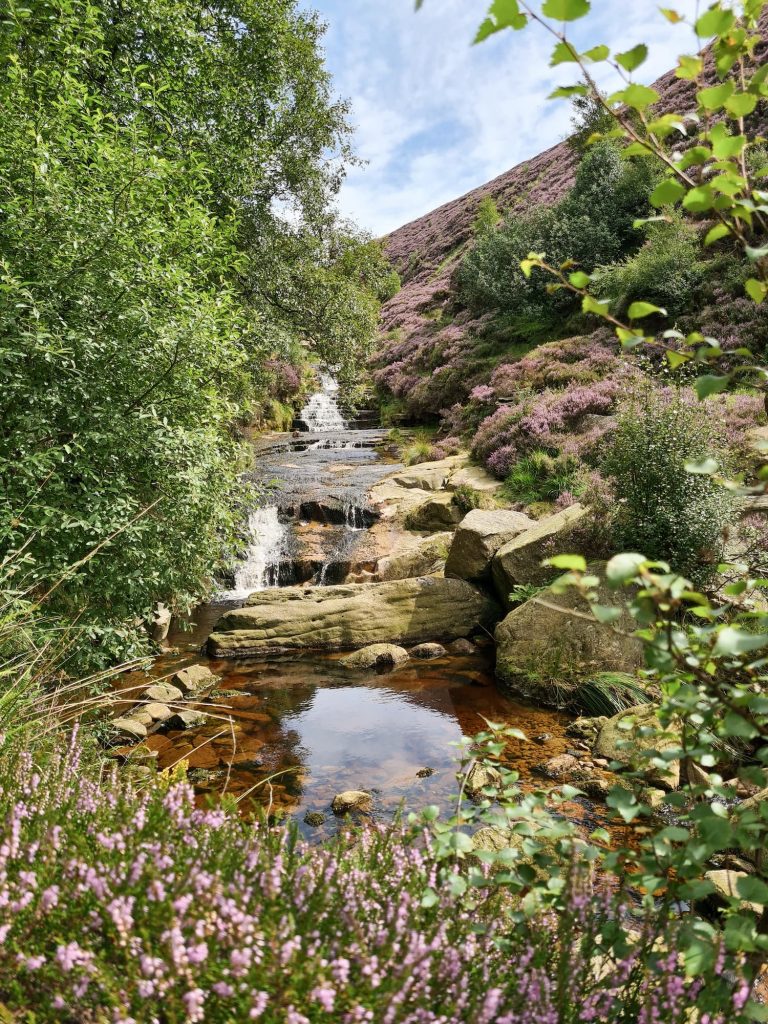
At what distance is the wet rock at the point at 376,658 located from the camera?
1004 centimetres

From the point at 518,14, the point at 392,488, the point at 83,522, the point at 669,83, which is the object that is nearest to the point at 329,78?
the point at 392,488

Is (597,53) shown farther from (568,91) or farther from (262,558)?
(262,558)

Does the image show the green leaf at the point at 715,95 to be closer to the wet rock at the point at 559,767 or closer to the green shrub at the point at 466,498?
the wet rock at the point at 559,767

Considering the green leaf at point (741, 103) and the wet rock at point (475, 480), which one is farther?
the wet rock at point (475, 480)

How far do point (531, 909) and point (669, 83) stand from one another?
131ft

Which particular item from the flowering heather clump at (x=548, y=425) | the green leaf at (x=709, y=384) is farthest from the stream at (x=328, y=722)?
the flowering heather clump at (x=548, y=425)

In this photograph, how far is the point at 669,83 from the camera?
101 ft

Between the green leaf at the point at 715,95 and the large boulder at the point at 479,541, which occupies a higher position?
the green leaf at the point at 715,95

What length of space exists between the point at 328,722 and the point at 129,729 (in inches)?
99.1

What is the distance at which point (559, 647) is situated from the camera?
8547 millimetres

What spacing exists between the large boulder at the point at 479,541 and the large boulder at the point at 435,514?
9.20ft

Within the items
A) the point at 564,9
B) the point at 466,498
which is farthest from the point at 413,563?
the point at 564,9

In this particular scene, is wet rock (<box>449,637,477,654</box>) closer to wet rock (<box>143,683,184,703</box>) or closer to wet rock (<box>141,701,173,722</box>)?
wet rock (<box>143,683,184,703</box>)

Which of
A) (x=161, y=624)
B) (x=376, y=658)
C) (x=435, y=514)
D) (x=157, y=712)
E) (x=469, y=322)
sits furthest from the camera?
(x=469, y=322)
